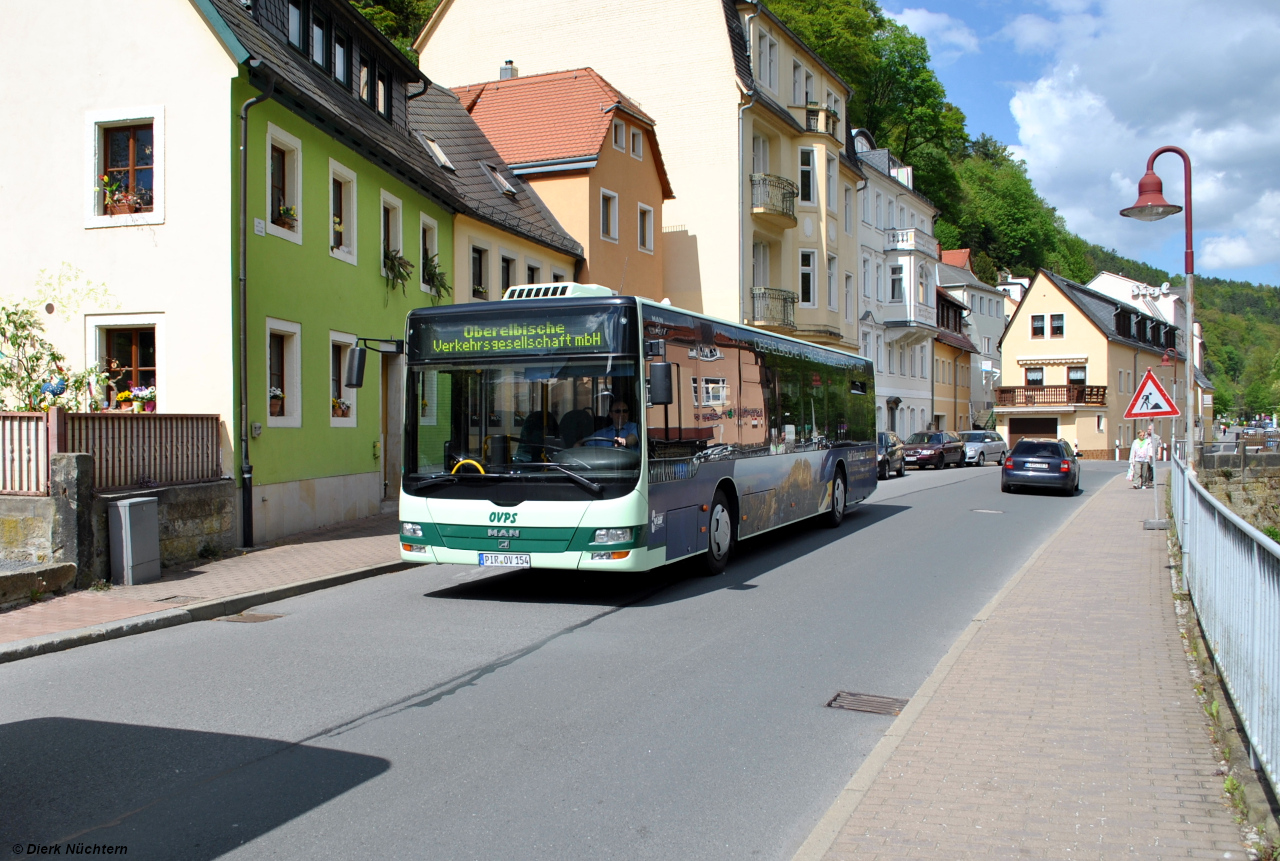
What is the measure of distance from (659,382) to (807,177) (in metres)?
32.6

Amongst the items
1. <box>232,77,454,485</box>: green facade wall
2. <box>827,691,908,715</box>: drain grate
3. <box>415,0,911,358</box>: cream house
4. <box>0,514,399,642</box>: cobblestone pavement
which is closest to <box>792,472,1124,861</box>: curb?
<box>827,691,908,715</box>: drain grate

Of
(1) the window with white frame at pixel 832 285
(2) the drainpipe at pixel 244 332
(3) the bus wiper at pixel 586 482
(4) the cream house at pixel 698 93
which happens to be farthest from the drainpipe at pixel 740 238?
(3) the bus wiper at pixel 586 482

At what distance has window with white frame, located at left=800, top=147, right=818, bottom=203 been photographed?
40281 mm

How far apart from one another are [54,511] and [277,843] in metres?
7.68

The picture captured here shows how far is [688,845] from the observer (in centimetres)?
436

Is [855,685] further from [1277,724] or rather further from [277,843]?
[277,843]

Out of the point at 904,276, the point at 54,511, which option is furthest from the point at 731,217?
the point at 54,511

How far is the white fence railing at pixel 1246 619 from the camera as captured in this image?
4434 mm

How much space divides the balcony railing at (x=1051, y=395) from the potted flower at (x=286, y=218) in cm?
5624

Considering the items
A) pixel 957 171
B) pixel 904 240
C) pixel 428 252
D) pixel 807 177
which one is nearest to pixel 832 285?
pixel 807 177

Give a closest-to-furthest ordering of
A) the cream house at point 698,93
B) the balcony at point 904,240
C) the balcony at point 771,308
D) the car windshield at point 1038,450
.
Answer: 1. the car windshield at point 1038,450
2. the cream house at point 698,93
3. the balcony at point 771,308
4. the balcony at point 904,240

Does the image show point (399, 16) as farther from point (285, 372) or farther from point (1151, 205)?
point (1151, 205)

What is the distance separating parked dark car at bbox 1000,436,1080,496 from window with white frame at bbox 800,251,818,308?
1400 centimetres

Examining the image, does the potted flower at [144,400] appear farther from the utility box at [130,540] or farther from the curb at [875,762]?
the curb at [875,762]
